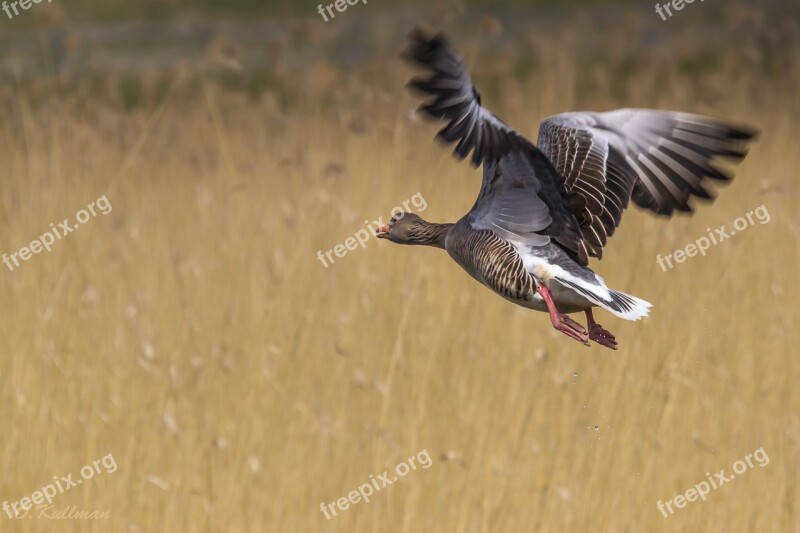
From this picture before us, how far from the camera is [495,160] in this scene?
4.69 metres


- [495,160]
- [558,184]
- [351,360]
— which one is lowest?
[351,360]

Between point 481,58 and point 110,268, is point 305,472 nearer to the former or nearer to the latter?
point 110,268

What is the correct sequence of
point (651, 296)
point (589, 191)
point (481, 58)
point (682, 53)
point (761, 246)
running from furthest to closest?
point (481, 58)
point (682, 53)
point (761, 246)
point (651, 296)
point (589, 191)

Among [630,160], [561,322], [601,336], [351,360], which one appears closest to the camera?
[561,322]

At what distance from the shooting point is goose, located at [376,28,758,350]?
4289 millimetres

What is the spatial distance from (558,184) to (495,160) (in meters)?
0.28

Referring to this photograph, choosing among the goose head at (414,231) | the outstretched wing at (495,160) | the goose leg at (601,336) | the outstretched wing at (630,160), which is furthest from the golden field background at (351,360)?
the outstretched wing at (495,160)

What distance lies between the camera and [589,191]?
5.15 metres

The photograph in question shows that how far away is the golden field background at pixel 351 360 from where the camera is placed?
536 centimetres

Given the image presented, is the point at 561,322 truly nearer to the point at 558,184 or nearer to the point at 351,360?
the point at 558,184

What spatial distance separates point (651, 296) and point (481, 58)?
9622 millimetres

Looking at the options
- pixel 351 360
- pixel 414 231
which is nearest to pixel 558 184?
pixel 414 231

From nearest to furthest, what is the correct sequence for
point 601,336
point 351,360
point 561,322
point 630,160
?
1. point 561,322
2. point 601,336
3. point 630,160
4. point 351,360

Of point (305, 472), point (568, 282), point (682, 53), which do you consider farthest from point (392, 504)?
point (682, 53)
